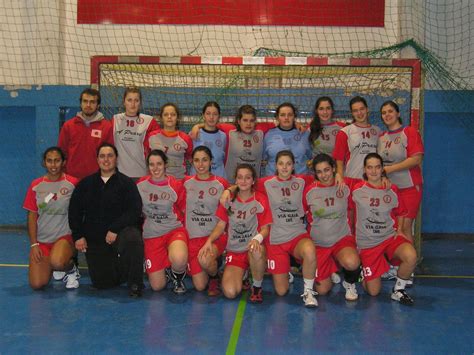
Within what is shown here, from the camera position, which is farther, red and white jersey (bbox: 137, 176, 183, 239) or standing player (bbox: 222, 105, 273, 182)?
standing player (bbox: 222, 105, 273, 182)

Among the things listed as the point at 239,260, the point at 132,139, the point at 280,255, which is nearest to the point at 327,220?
the point at 280,255

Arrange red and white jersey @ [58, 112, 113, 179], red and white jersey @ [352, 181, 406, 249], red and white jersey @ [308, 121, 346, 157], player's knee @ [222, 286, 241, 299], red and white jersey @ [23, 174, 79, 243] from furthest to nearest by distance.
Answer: red and white jersey @ [308, 121, 346, 157], red and white jersey @ [58, 112, 113, 179], red and white jersey @ [23, 174, 79, 243], red and white jersey @ [352, 181, 406, 249], player's knee @ [222, 286, 241, 299]

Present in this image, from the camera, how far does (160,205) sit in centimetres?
547

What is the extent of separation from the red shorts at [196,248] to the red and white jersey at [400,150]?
5.99 ft

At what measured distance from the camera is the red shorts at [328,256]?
5.29 m


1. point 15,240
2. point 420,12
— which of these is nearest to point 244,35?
point 420,12

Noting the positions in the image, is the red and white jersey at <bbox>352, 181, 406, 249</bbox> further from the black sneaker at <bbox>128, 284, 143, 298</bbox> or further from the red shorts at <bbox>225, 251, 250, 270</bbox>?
the black sneaker at <bbox>128, 284, 143, 298</bbox>

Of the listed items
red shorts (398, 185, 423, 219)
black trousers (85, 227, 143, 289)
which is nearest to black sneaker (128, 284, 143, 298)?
black trousers (85, 227, 143, 289)

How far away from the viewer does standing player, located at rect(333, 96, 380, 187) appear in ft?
19.1

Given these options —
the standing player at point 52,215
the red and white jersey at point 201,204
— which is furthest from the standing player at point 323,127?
the standing player at point 52,215

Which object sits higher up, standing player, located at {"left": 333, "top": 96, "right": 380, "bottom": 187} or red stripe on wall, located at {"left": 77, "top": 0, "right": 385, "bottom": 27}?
red stripe on wall, located at {"left": 77, "top": 0, "right": 385, "bottom": 27}

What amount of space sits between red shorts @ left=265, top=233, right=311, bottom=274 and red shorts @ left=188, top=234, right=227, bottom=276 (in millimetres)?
439

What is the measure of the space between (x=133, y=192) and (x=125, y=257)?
60 centimetres

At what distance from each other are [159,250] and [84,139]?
4.81ft
